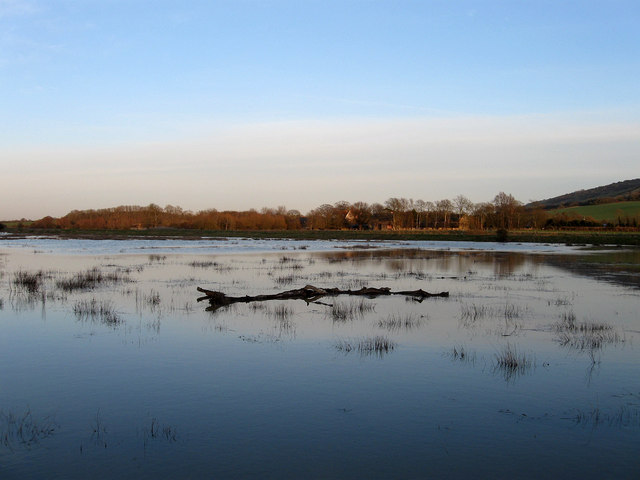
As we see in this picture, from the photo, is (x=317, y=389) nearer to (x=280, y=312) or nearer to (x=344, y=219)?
(x=280, y=312)

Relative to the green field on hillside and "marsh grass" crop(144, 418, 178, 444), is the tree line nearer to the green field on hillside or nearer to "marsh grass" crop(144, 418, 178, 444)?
the green field on hillside

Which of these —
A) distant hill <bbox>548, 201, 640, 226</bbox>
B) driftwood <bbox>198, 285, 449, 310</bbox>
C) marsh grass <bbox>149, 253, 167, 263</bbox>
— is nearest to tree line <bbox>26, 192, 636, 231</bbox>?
distant hill <bbox>548, 201, 640, 226</bbox>

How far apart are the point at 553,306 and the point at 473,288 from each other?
5027 millimetres

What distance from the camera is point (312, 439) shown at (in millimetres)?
7059

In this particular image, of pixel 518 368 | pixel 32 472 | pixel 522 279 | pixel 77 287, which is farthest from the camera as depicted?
pixel 522 279

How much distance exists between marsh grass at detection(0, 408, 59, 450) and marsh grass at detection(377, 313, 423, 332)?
8.11 meters

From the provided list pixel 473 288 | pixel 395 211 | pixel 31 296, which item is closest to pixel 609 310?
pixel 473 288

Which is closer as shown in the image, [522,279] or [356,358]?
[356,358]

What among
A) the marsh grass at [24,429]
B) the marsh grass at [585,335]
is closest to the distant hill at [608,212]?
the marsh grass at [585,335]

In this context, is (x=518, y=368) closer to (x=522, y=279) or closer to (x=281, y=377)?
(x=281, y=377)

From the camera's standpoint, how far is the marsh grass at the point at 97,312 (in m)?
14.6

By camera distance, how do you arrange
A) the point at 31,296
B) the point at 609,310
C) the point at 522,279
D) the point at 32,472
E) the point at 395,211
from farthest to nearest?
the point at 395,211
the point at 522,279
the point at 31,296
the point at 609,310
the point at 32,472

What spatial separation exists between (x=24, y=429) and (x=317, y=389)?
398 cm

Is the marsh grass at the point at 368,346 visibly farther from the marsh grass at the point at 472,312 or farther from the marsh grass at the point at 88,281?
the marsh grass at the point at 88,281
